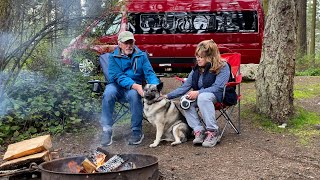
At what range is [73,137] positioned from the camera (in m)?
5.64

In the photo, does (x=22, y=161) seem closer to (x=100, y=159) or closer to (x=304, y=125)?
(x=100, y=159)

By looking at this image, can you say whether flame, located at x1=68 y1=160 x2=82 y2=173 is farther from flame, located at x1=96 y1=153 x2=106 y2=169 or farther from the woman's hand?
the woman's hand

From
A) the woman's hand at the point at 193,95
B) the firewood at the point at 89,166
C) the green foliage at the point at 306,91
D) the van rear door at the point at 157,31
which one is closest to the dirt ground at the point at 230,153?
the woman's hand at the point at 193,95

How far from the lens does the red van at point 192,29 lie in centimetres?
1053

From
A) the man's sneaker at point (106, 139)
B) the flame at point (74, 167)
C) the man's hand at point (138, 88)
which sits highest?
the man's hand at point (138, 88)

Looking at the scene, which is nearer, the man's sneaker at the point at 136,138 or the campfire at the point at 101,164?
the campfire at the point at 101,164

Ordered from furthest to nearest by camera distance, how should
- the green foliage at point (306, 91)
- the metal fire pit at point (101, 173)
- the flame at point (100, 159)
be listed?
the green foliage at point (306, 91) < the flame at point (100, 159) < the metal fire pit at point (101, 173)

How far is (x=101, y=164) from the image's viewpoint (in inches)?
147

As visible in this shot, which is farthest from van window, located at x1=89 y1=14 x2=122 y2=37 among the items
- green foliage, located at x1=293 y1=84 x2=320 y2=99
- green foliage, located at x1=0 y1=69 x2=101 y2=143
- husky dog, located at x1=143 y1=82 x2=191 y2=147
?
green foliage, located at x1=293 y1=84 x2=320 y2=99

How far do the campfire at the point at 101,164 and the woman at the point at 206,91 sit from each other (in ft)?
4.22

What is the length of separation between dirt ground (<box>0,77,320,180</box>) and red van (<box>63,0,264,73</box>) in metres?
4.74

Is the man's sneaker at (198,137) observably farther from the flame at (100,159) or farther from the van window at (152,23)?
the van window at (152,23)

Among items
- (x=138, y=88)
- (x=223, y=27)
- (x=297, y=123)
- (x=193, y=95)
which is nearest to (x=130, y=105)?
(x=138, y=88)

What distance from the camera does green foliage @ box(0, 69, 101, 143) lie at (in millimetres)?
5820
